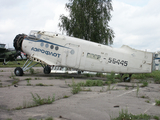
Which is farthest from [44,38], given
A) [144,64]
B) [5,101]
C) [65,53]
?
[5,101]

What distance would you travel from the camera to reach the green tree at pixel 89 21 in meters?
24.6

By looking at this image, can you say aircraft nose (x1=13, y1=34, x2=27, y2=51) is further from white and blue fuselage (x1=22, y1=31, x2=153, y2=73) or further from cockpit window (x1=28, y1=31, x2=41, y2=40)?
cockpit window (x1=28, y1=31, x2=41, y2=40)

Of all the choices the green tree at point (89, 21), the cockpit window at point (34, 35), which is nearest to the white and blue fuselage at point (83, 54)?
the cockpit window at point (34, 35)

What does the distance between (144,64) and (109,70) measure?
2284 mm

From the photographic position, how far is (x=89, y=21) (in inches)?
989

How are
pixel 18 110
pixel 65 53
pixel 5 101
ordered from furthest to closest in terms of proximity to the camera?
pixel 65 53 → pixel 5 101 → pixel 18 110

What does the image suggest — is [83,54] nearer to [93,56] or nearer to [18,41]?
[93,56]

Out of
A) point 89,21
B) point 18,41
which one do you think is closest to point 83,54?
point 18,41

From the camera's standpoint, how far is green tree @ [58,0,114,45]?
24.6 m

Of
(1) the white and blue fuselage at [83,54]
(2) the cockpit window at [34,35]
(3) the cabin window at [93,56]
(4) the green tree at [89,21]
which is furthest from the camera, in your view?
(4) the green tree at [89,21]

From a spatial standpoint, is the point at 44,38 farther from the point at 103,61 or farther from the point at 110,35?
the point at 110,35

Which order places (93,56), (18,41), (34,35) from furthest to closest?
(18,41)
(34,35)
(93,56)

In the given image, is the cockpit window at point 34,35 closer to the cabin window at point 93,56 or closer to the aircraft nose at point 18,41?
the aircraft nose at point 18,41

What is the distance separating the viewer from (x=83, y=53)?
11078mm
